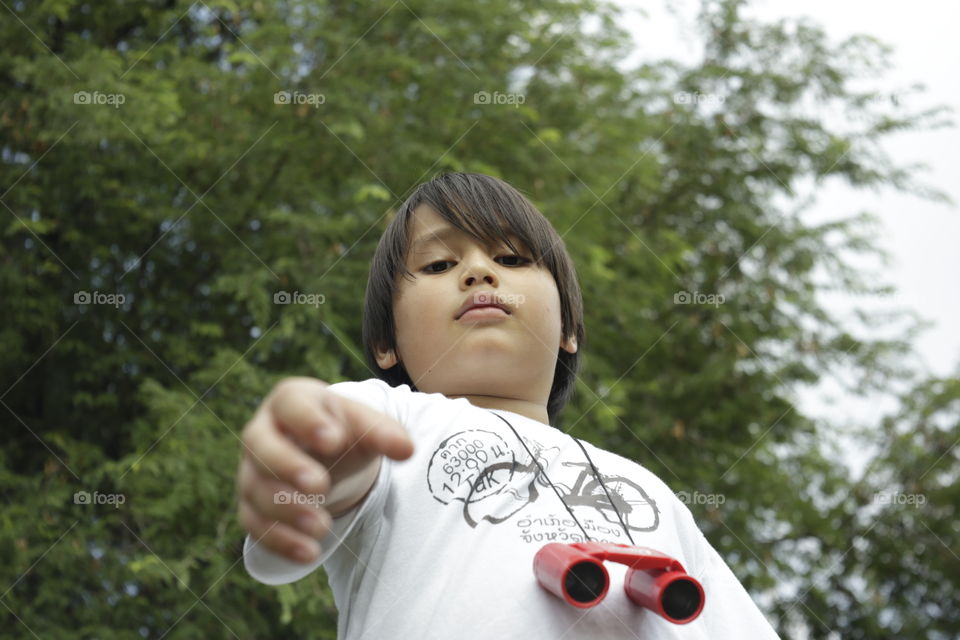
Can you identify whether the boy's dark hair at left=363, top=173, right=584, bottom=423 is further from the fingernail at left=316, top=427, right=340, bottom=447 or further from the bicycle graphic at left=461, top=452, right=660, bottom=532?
the fingernail at left=316, top=427, right=340, bottom=447

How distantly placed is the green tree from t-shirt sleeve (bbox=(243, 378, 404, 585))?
285cm

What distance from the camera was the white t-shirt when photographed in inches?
50.6

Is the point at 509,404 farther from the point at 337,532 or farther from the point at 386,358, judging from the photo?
the point at 337,532

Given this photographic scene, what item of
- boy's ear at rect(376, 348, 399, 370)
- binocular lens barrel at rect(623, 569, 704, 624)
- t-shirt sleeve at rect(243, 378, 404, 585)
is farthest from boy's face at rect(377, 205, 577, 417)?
binocular lens barrel at rect(623, 569, 704, 624)

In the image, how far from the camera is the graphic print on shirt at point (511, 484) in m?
1.40

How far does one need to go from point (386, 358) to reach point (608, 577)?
0.74 meters

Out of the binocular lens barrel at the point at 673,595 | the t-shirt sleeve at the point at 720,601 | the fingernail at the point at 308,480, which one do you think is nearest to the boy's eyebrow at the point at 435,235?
the t-shirt sleeve at the point at 720,601

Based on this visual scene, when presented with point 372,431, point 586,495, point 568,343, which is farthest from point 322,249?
point 372,431

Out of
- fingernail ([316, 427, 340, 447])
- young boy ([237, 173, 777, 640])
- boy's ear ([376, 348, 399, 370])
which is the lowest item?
boy's ear ([376, 348, 399, 370])

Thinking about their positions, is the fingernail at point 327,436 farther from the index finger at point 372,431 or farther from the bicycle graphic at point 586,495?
the bicycle graphic at point 586,495

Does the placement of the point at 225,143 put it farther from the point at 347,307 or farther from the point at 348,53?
the point at 347,307

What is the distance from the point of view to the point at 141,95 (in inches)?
180

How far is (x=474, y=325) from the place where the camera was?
1.62m

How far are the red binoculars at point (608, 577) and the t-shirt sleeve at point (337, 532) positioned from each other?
0.77 feet
